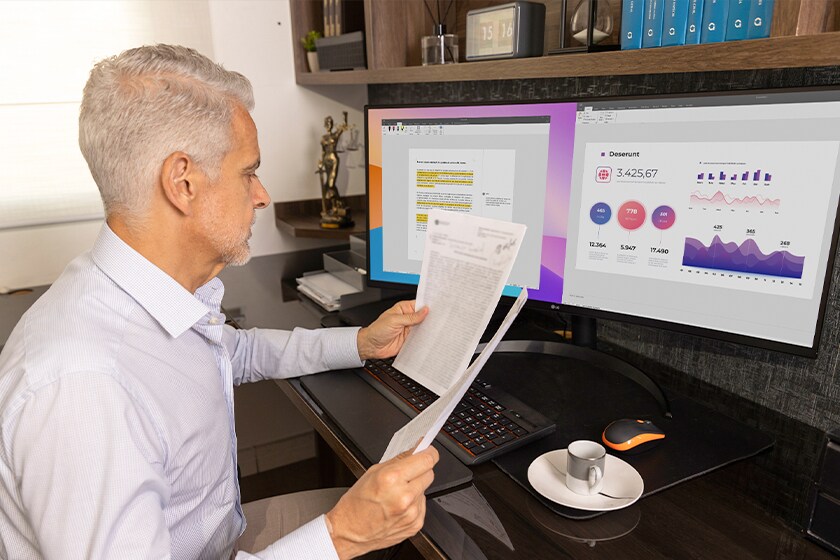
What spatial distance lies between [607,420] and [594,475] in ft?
0.71

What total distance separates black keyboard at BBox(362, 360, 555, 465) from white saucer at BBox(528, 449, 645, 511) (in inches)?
2.1

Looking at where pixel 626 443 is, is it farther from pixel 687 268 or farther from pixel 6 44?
pixel 6 44

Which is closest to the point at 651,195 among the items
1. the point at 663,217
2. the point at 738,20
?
the point at 663,217

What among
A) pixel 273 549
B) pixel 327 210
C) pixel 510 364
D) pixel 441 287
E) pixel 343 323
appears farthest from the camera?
pixel 327 210

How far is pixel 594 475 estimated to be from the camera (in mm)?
771

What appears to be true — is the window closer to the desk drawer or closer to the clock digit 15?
the clock digit 15

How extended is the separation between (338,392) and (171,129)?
506 millimetres

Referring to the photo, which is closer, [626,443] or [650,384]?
[626,443]

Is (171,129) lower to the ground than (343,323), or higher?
higher

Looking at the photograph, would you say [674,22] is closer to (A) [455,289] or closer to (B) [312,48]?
(A) [455,289]

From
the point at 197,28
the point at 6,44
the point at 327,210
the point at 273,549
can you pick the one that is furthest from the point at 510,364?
the point at 6,44

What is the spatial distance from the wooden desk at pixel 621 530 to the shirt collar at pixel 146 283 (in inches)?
15.9

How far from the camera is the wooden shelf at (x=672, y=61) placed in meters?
0.72

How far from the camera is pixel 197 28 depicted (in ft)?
6.00
